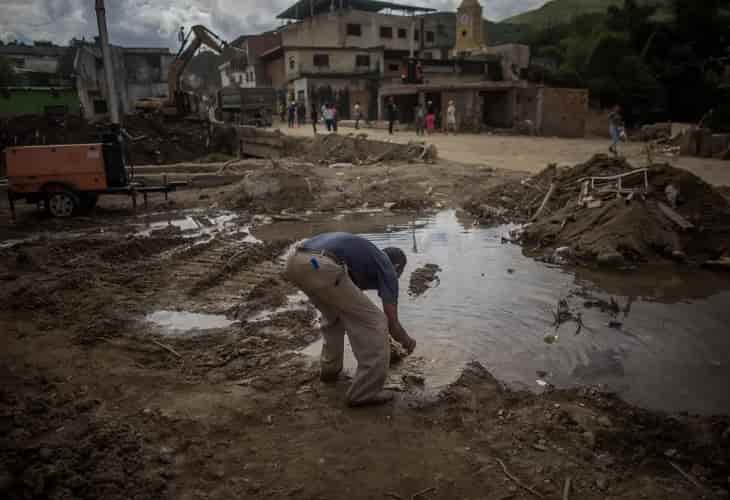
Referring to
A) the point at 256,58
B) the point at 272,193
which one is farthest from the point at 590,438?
the point at 256,58

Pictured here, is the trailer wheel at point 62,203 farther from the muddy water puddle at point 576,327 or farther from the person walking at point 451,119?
the person walking at point 451,119

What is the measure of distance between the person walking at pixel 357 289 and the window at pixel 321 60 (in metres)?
42.4

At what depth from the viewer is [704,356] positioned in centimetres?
470

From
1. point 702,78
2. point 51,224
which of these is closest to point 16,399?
point 51,224

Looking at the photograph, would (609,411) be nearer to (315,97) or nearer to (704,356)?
(704,356)

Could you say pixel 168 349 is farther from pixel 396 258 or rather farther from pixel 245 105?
pixel 245 105

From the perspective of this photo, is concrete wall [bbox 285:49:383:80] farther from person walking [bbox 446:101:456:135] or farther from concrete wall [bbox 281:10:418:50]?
person walking [bbox 446:101:456:135]

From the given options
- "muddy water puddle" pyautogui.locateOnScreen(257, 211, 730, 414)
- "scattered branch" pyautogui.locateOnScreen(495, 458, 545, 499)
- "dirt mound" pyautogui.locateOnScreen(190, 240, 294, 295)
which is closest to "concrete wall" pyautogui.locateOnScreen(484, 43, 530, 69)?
"muddy water puddle" pyautogui.locateOnScreen(257, 211, 730, 414)

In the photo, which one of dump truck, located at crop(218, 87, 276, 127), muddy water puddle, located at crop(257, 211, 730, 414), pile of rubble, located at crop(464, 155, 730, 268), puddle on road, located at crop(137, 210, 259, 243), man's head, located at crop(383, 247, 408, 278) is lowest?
muddy water puddle, located at crop(257, 211, 730, 414)

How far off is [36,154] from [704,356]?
1158 centimetres

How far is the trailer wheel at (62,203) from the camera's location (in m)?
10.8

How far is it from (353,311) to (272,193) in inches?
343

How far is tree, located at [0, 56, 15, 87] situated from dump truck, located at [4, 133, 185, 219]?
83.1 feet

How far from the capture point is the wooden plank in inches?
304
